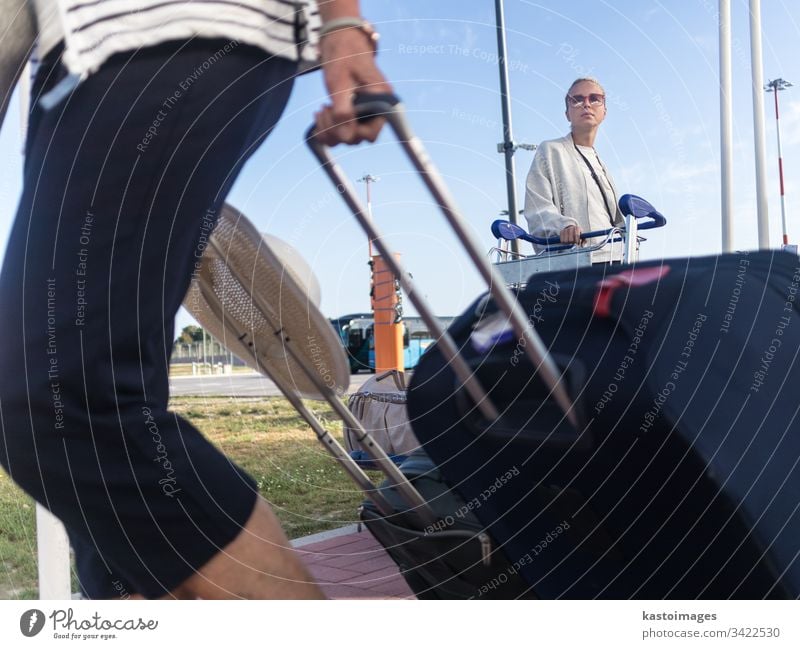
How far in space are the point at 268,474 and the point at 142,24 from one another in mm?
446

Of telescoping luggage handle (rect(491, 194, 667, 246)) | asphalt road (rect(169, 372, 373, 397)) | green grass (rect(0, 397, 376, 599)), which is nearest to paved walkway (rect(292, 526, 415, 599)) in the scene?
green grass (rect(0, 397, 376, 599))

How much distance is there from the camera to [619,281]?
69cm

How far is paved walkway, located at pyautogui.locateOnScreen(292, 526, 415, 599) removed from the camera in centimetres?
84

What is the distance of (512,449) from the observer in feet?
2.55

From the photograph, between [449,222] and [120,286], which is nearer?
[120,286]

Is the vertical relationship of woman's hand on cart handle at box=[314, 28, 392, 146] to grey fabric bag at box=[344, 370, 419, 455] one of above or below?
above

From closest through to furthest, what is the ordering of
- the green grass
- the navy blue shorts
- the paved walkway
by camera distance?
the navy blue shorts < the green grass < the paved walkway

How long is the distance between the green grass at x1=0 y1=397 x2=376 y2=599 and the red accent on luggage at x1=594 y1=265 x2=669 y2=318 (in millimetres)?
303

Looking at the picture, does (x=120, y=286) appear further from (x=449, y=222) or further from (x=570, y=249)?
(x=570, y=249)

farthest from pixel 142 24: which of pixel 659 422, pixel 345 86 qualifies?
pixel 659 422

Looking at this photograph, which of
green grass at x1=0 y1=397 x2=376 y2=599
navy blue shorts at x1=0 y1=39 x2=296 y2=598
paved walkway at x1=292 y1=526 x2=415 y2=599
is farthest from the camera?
paved walkway at x1=292 y1=526 x2=415 y2=599

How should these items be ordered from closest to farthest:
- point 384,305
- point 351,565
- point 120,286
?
point 120,286
point 384,305
point 351,565

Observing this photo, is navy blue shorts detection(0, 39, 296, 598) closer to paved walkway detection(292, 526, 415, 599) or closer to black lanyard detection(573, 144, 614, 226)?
paved walkway detection(292, 526, 415, 599)
